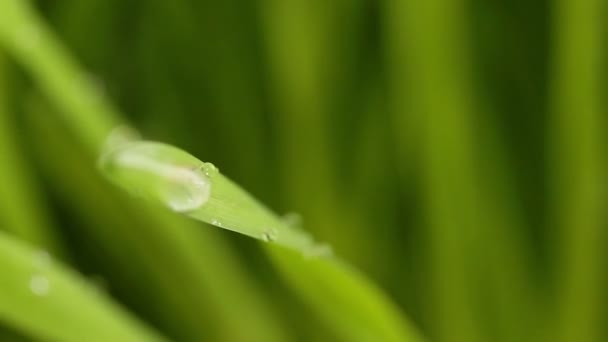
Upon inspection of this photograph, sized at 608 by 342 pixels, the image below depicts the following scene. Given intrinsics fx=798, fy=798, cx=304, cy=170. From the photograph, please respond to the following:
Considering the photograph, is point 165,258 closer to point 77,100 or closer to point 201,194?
point 77,100

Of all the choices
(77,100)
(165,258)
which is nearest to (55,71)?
(77,100)

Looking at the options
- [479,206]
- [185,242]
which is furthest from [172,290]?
[479,206]

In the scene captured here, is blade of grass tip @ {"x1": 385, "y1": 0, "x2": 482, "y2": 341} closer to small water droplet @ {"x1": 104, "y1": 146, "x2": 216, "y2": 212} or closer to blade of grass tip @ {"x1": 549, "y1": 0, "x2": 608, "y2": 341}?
blade of grass tip @ {"x1": 549, "y1": 0, "x2": 608, "y2": 341}

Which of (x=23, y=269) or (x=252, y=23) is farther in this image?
(x=252, y=23)

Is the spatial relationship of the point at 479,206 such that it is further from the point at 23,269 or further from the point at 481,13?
the point at 23,269

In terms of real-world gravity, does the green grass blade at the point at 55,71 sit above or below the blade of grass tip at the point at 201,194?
above

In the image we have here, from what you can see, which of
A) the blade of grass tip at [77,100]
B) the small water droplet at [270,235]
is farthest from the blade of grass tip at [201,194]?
the blade of grass tip at [77,100]

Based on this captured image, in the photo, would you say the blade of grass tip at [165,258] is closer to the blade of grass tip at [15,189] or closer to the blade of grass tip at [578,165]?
the blade of grass tip at [15,189]
